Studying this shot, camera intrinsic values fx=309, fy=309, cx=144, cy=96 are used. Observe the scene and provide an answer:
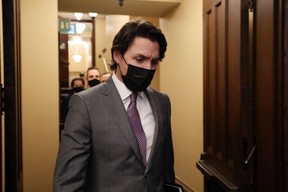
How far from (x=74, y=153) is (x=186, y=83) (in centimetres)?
259

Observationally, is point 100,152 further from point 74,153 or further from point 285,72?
point 285,72

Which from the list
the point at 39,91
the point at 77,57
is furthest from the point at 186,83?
the point at 77,57

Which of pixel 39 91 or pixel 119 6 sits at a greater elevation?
pixel 119 6

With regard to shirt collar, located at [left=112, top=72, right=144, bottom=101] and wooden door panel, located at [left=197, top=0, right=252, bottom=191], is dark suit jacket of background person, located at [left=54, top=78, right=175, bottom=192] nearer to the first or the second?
shirt collar, located at [left=112, top=72, right=144, bottom=101]

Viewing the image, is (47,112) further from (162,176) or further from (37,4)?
(162,176)

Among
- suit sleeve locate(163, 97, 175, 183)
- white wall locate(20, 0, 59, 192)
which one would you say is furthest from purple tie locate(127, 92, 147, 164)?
white wall locate(20, 0, 59, 192)

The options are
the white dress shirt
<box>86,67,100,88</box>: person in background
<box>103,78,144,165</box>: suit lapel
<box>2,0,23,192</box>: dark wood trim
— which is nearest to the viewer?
<box>103,78,144,165</box>: suit lapel

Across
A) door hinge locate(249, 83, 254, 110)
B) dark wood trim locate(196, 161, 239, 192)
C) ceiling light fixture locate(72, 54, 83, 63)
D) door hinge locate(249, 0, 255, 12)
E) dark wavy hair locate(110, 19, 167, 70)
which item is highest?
ceiling light fixture locate(72, 54, 83, 63)

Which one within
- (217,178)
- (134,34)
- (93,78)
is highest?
(134,34)

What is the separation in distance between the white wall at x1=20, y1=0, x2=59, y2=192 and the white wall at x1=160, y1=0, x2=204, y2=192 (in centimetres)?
144

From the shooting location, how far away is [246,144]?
1.40 metres

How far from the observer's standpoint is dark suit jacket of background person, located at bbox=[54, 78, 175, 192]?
111 cm

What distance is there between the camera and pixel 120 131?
1174mm

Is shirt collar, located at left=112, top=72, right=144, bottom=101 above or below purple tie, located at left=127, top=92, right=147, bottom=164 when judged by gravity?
above
